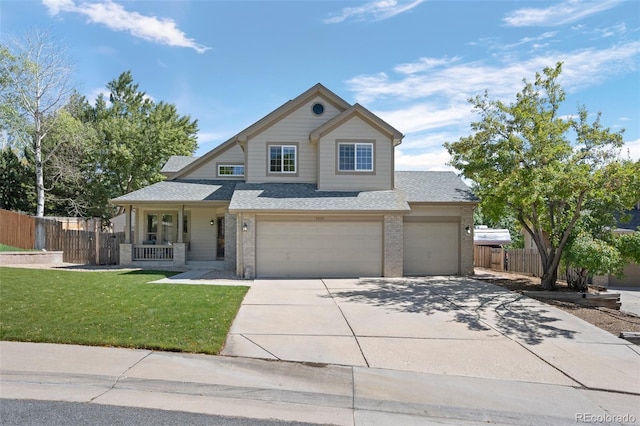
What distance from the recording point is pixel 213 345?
7.18 metres

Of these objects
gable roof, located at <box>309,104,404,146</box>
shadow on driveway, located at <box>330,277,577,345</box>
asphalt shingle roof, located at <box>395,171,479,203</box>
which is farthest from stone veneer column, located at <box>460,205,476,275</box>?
gable roof, located at <box>309,104,404,146</box>

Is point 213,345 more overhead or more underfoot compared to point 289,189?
more underfoot

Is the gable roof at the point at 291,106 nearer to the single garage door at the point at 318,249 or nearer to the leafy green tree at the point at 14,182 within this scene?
the single garage door at the point at 318,249

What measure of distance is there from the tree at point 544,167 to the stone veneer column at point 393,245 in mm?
3297

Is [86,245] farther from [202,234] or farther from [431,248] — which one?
[431,248]

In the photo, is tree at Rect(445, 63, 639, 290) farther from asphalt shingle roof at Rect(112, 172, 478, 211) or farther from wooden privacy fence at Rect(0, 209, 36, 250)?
wooden privacy fence at Rect(0, 209, 36, 250)

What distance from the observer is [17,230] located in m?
21.8

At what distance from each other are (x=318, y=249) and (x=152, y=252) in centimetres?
873

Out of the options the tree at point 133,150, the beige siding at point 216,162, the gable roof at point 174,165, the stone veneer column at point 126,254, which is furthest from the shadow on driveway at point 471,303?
the tree at point 133,150

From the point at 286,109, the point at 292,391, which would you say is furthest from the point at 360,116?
the point at 292,391

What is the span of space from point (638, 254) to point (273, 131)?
14.2 meters

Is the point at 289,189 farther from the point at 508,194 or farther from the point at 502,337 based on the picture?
the point at 502,337

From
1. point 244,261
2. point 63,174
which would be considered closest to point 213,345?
point 244,261

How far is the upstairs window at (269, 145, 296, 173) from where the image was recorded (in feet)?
61.6
